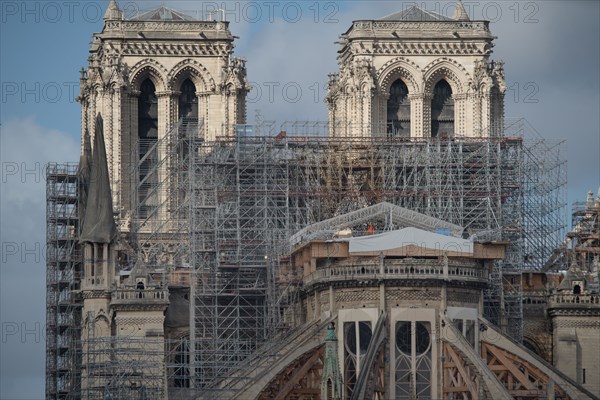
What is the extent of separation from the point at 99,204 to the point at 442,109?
2138 cm

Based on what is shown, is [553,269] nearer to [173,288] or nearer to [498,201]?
[498,201]

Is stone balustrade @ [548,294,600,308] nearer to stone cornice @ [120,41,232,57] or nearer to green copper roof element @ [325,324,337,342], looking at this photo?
green copper roof element @ [325,324,337,342]

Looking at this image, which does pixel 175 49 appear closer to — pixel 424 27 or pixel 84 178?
pixel 84 178

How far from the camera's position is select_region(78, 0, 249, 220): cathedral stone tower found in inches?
6437

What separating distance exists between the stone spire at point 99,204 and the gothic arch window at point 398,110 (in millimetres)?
16766

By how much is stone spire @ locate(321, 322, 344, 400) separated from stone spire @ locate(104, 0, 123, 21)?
34.0 metres

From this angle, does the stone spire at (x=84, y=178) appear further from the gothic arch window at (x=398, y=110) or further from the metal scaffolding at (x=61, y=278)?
the gothic arch window at (x=398, y=110)

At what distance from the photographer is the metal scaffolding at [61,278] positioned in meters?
158

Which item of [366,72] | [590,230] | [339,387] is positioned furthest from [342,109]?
[339,387]

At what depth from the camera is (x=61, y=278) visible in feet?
524

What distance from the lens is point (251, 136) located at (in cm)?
15675

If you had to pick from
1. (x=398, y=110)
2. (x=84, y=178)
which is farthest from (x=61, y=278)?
(x=398, y=110)

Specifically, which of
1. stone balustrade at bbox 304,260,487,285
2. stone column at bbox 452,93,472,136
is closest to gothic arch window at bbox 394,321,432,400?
stone balustrade at bbox 304,260,487,285

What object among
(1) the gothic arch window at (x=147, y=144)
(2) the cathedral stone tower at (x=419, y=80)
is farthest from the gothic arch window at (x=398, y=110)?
(1) the gothic arch window at (x=147, y=144)
